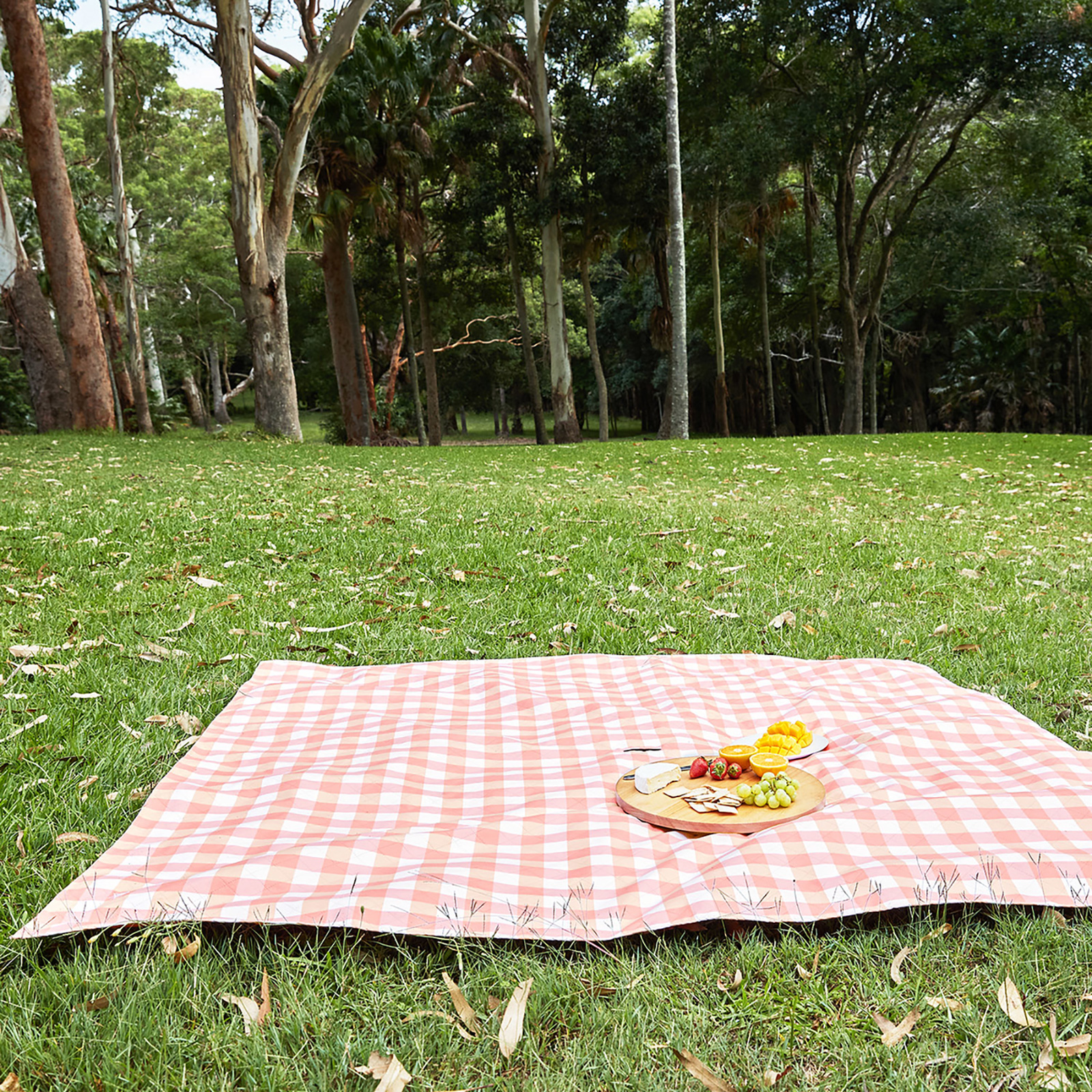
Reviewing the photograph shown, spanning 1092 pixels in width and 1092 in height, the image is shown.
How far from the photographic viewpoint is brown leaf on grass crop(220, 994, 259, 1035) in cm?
173

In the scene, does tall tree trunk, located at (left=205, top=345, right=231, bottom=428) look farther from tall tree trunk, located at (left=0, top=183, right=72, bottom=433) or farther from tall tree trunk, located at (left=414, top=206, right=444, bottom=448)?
tall tree trunk, located at (left=0, top=183, right=72, bottom=433)

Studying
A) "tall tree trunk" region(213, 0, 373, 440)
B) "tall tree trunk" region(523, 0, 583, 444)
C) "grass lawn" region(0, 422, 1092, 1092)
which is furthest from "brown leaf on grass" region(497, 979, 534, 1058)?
"tall tree trunk" region(523, 0, 583, 444)

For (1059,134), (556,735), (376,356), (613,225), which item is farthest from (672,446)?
(376,356)

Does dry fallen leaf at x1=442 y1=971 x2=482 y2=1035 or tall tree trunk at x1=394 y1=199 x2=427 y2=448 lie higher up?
tall tree trunk at x1=394 y1=199 x2=427 y2=448

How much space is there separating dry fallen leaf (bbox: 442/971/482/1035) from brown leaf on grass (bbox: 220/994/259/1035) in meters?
0.39

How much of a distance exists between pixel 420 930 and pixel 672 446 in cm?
1346

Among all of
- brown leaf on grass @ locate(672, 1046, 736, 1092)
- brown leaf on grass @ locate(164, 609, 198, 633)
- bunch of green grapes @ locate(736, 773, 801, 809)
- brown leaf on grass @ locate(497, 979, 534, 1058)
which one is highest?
brown leaf on grass @ locate(164, 609, 198, 633)

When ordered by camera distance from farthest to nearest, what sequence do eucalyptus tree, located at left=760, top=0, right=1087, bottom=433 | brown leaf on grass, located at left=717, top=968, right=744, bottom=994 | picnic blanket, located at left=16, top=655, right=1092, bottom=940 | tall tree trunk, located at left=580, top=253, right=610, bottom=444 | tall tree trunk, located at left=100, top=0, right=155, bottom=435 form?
tall tree trunk, located at left=580, top=253, right=610, bottom=444 < tall tree trunk, located at left=100, top=0, right=155, bottom=435 < eucalyptus tree, located at left=760, top=0, right=1087, bottom=433 < picnic blanket, located at left=16, top=655, right=1092, bottom=940 < brown leaf on grass, located at left=717, top=968, right=744, bottom=994

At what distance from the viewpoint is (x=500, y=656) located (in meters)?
4.14

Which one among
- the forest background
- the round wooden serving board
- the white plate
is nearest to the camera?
the round wooden serving board

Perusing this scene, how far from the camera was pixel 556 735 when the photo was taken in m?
3.14

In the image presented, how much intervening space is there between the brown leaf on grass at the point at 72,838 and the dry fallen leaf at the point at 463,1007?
122cm

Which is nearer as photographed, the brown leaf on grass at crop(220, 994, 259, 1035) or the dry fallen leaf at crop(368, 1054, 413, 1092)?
the dry fallen leaf at crop(368, 1054, 413, 1092)

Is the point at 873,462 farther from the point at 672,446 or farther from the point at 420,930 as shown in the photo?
the point at 420,930
